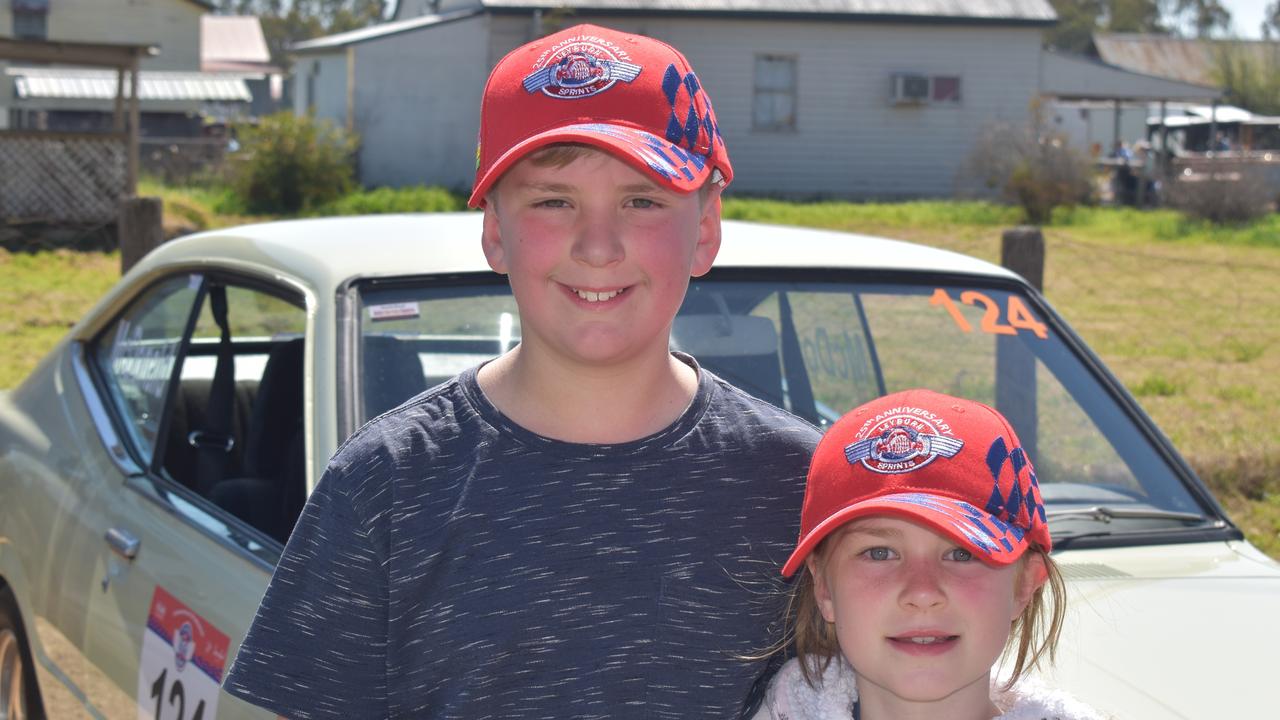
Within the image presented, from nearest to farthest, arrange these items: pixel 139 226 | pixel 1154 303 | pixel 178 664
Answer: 1. pixel 178 664
2. pixel 139 226
3. pixel 1154 303

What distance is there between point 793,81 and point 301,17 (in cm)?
7143

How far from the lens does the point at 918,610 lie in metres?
1.76

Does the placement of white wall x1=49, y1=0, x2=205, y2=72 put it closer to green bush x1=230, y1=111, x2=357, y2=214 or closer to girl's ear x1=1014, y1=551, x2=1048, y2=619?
green bush x1=230, y1=111, x2=357, y2=214

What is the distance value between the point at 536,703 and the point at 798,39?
2847 cm

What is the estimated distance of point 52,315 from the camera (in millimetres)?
12188

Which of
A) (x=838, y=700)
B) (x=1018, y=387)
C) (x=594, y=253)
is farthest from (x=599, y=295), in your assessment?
(x=1018, y=387)

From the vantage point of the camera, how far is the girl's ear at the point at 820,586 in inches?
72.6

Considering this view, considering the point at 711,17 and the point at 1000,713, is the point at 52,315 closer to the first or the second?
the point at 1000,713

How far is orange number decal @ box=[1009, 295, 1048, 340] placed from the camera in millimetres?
3512

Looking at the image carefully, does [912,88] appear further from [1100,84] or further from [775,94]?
[1100,84]

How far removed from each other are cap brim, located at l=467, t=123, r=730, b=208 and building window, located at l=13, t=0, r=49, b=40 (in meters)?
45.2

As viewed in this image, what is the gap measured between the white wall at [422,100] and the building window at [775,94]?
5.38 meters

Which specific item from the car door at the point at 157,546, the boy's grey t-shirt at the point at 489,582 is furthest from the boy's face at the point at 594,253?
the car door at the point at 157,546

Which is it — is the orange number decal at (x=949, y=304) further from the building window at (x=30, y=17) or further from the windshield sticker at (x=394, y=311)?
the building window at (x=30, y=17)
